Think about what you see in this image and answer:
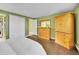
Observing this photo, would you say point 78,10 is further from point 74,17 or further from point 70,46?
point 70,46

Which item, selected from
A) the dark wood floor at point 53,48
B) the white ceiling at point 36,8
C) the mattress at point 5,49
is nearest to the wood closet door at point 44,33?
the dark wood floor at point 53,48

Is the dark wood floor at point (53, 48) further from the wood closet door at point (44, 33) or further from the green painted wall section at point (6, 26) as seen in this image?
the green painted wall section at point (6, 26)

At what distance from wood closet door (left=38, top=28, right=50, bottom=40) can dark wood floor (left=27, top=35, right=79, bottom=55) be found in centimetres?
5

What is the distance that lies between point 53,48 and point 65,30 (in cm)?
28

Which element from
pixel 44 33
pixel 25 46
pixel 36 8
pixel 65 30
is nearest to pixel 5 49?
pixel 25 46

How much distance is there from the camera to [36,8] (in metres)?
1.92

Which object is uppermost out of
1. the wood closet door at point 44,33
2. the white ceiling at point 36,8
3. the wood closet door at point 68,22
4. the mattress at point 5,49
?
the white ceiling at point 36,8

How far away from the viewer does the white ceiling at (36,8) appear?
188 cm

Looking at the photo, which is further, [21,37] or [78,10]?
[21,37]

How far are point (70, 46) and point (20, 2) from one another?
2.75 ft

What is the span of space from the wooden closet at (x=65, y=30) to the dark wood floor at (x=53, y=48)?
2.0 inches
